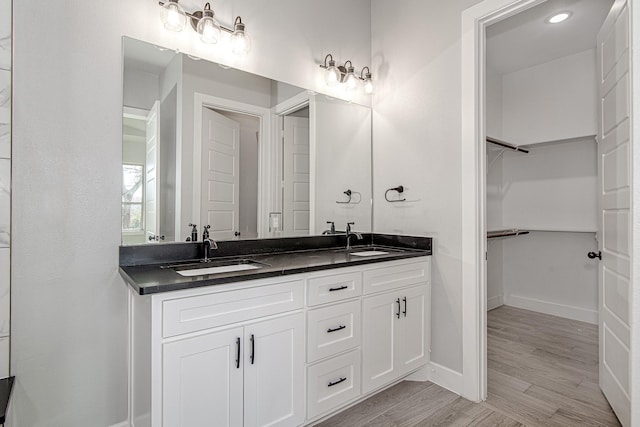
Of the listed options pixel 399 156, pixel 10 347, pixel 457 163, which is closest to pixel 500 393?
pixel 457 163

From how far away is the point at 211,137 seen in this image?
205 cm

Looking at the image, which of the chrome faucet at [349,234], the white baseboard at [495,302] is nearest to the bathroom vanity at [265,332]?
the chrome faucet at [349,234]

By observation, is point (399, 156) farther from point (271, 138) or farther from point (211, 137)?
point (211, 137)

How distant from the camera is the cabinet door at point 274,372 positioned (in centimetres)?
150

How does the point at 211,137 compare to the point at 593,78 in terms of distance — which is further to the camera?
the point at 593,78

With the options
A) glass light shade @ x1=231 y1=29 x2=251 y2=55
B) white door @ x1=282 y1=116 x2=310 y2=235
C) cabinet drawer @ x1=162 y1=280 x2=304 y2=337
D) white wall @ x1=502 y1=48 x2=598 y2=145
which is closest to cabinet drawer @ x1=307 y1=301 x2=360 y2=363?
cabinet drawer @ x1=162 y1=280 x2=304 y2=337

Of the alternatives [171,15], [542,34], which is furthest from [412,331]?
[542,34]

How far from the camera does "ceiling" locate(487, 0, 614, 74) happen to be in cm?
267

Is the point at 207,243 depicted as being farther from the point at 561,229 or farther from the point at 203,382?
the point at 561,229

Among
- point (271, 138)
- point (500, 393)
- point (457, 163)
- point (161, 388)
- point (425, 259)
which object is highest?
point (271, 138)

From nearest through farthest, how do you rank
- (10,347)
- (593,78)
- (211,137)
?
(10,347), (211,137), (593,78)

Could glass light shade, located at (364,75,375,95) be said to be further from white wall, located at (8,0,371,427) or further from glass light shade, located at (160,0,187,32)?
white wall, located at (8,0,371,427)

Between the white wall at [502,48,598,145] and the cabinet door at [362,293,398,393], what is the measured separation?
293 cm

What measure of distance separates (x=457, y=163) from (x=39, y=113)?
226 centimetres
